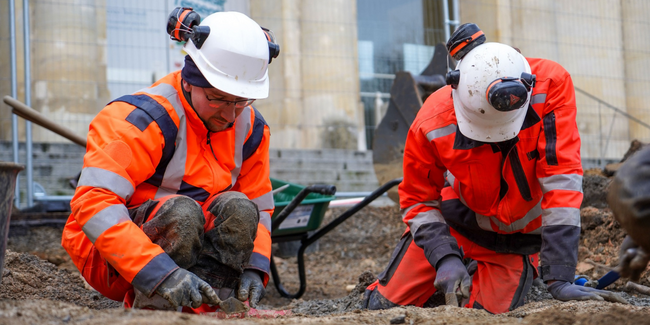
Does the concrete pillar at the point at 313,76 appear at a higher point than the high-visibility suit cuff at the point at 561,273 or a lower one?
higher

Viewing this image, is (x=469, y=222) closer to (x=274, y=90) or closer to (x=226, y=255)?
(x=226, y=255)

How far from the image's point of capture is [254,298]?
2.92m

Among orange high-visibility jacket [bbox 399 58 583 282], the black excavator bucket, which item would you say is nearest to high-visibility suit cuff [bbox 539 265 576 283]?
orange high-visibility jacket [bbox 399 58 583 282]

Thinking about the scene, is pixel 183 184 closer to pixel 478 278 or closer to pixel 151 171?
pixel 151 171

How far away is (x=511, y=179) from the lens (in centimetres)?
313

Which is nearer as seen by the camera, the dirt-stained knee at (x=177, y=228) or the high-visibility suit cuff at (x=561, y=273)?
the dirt-stained knee at (x=177, y=228)

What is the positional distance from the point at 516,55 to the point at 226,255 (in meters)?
1.67

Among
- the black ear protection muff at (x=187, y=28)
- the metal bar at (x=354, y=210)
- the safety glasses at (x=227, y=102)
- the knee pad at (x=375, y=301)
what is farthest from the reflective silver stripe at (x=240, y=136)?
the metal bar at (x=354, y=210)

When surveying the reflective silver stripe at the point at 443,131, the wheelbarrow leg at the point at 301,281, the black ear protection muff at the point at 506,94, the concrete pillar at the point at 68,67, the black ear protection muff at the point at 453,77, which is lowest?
→ the wheelbarrow leg at the point at 301,281

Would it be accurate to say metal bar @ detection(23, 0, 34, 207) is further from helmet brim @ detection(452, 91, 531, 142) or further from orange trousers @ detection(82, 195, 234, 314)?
helmet brim @ detection(452, 91, 531, 142)

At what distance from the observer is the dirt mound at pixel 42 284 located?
3158 mm

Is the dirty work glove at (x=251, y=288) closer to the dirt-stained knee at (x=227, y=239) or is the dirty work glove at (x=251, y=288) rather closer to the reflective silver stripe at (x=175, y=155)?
the dirt-stained knee at (x=227, y=239)

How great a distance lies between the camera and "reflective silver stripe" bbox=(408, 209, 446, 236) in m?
3.25

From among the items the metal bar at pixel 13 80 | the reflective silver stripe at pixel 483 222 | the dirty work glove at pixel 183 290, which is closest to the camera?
the dirty work glove at pixel 183 290
